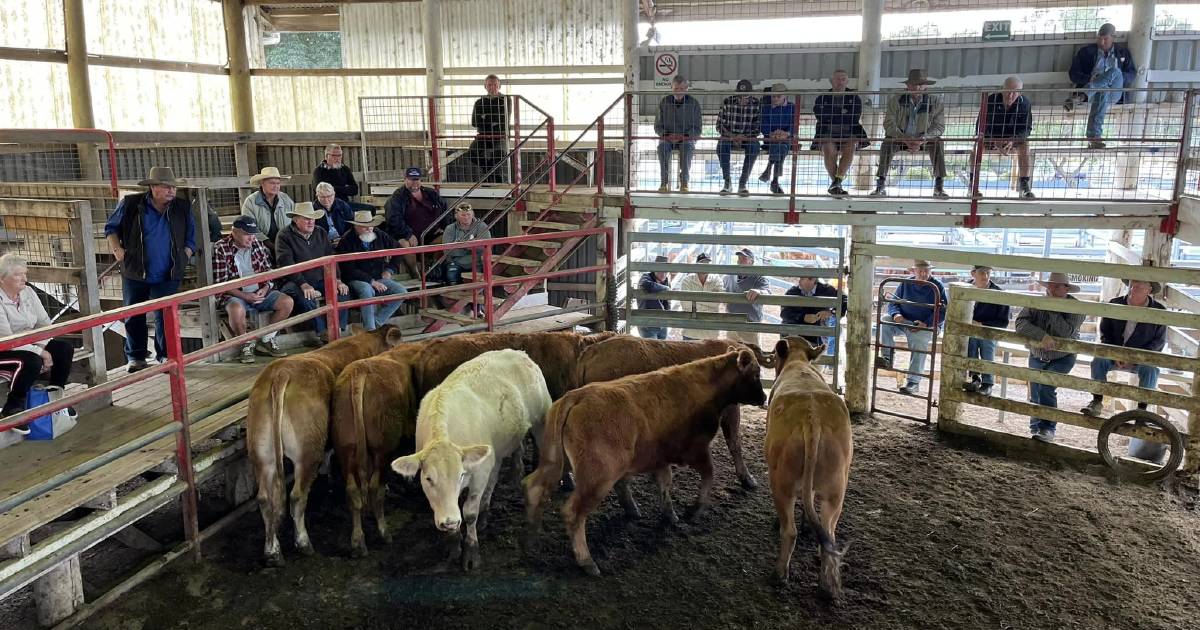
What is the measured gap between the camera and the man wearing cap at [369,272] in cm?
830

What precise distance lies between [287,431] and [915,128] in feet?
25.5

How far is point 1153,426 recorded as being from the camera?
6.84 metres

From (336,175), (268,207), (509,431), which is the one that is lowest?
(509,431)

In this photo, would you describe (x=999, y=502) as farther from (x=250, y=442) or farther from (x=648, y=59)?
(x=648, y=59)

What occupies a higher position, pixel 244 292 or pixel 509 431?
pixel 244 292

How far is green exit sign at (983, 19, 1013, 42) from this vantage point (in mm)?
12492

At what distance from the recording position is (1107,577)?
17.3ft

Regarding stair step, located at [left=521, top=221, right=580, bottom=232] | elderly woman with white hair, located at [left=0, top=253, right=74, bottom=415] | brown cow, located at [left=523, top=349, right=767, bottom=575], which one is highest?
stair step, located at [left=521, top=221, right=580, bottom=232]

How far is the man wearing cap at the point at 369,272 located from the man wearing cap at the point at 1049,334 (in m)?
5.91

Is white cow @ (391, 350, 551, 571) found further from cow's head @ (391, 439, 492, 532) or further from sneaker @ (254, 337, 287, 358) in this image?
sneaker @ (254, 337, 287, 358)

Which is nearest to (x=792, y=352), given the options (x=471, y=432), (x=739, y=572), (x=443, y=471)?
(x=739, y=572)

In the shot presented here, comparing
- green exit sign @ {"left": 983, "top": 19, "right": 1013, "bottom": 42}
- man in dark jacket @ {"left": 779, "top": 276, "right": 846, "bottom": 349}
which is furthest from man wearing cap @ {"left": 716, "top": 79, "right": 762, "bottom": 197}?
green exit sign @ {"left": 983, "top": 19, "right": 1013, "bottom": 42}

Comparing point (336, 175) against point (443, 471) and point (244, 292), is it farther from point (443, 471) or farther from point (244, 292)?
point (443, 471)

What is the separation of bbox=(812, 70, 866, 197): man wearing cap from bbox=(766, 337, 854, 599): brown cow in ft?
17.6
